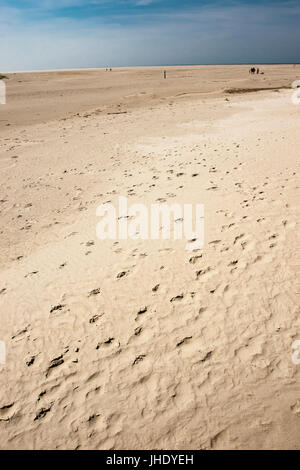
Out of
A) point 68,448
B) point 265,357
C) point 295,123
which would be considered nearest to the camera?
point 68,448

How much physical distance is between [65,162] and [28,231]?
226 inches

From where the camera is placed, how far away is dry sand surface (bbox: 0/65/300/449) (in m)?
3.61

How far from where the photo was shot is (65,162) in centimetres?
1350

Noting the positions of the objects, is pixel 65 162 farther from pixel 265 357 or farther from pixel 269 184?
pixel 265 357

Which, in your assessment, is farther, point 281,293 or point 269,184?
point 269,184

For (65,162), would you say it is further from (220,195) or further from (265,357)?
(265,357)

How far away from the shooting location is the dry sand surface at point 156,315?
3.61 meters

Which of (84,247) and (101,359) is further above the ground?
(84,247)

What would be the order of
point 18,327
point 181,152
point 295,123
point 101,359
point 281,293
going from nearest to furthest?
point 101,359
point 281,293
point 18,327
point 181,152
point 295,123

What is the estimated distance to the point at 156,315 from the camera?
4977mm

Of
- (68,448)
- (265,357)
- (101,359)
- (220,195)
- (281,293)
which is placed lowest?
(68,448)

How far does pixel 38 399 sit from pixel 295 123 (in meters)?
15.8

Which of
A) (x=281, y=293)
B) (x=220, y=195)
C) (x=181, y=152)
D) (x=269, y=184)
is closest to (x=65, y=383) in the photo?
(x=281, y=293)

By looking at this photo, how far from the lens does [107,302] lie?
17.8 feet
